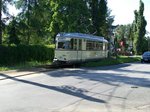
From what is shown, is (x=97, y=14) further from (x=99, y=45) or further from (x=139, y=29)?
(x=139, y=29)

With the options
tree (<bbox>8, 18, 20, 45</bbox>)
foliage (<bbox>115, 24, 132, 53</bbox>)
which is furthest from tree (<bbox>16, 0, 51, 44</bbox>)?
foliage (<bbox>115, 24, 132, 53</bbox>)

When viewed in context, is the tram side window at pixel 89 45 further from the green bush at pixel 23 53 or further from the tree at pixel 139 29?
the tree at pixel 139 29

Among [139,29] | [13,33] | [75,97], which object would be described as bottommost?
[75,97]

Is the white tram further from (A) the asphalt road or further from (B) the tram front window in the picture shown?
(A) the asphalt road

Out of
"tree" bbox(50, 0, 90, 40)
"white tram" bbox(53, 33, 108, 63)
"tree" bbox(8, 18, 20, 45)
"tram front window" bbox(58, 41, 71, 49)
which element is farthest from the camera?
"tree" bbox(50, 0, 90, 40)

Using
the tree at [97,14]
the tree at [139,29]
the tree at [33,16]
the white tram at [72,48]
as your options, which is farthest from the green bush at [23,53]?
the tree at [139,29]

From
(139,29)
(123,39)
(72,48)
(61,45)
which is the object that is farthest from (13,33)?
(123,39)

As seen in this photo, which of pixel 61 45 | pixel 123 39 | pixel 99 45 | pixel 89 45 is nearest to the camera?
pixel 61 45

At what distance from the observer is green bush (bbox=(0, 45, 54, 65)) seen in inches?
1353

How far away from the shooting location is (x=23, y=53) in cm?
3788

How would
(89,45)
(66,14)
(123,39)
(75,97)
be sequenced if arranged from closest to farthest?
(75,97) → (89,45) → (66,14) → (123,39)

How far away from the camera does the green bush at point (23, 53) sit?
34.4 metres

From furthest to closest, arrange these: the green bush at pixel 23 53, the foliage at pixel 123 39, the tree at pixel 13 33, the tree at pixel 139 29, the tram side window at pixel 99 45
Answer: the tree at pixel 139 29, the foliage at pixel 123 39, the tree at pixel 13 33, the tram side window at pixel 99 45, the green bush at pixel 23 53

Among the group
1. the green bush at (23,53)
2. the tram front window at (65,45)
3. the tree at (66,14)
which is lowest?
the green bush at (23,53)
